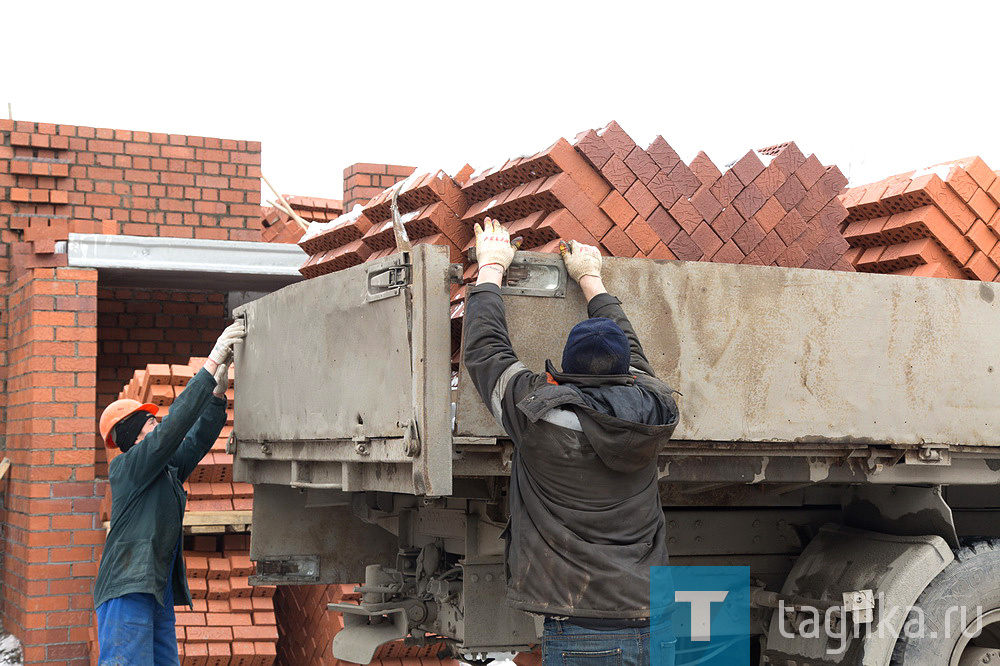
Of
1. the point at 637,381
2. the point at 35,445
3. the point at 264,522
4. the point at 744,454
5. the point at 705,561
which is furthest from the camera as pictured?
the point at 35,445

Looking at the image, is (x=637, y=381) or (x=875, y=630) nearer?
(x=637, y=381)

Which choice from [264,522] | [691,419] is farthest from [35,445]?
[691,419]

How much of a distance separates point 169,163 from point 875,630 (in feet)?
24.4

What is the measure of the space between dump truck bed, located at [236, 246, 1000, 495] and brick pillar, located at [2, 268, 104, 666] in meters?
4.37

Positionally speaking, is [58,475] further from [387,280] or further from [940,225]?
[940,225]

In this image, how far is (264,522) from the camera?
5.39 m

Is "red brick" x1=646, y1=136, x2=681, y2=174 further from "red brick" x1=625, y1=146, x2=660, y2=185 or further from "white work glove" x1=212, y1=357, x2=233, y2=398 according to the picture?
"white work glove" x1=212, y1=357, x2=233, y2=398

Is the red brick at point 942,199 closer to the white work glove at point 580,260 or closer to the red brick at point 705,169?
the red brick at point 705,169

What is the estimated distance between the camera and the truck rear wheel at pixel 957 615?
423 centimetres

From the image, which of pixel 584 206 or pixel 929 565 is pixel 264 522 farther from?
pixel 929 565

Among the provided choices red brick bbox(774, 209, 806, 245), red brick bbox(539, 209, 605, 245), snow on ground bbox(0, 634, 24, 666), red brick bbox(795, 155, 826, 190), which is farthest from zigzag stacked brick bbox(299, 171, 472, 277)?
snow on ground bbox(0, 634, 24, 666)

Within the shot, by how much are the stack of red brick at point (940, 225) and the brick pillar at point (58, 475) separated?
5711 mm

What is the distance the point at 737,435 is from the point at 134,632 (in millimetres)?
3093

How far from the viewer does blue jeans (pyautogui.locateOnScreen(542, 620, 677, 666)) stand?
3.70 meters
